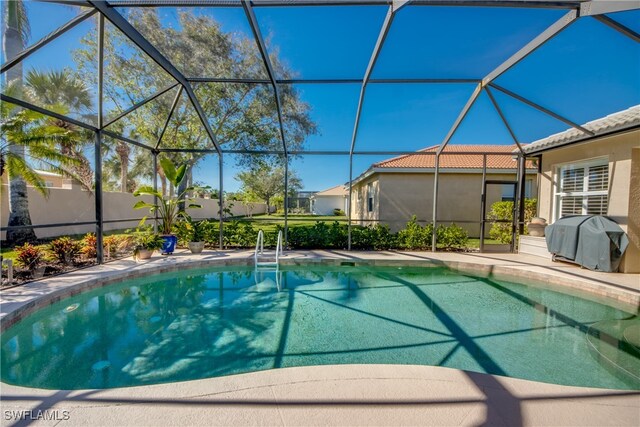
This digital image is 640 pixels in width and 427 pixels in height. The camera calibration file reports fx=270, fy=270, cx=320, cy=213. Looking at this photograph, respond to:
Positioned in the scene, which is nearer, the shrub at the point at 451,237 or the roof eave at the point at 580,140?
the roof eave at the point at 580,140

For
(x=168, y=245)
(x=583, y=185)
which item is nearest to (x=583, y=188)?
(x=583, y=185)

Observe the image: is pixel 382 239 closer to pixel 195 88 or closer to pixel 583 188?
pixel 583 188

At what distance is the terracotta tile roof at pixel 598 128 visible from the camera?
5711 millimetres

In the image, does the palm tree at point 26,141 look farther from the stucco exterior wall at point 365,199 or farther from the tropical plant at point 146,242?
the stucco exterior wall at point 365,199

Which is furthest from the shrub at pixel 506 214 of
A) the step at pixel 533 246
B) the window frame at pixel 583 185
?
the window frame at pixel 583 185

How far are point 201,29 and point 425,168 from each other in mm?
9370

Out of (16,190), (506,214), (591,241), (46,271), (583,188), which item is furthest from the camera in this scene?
(506,214)

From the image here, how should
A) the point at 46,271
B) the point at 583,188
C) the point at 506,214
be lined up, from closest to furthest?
the point at 46,271 → the point at 583,188 → the point at 506,214

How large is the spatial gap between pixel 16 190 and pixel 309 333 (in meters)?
11.0

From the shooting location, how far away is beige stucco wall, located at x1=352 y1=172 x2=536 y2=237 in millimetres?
12016

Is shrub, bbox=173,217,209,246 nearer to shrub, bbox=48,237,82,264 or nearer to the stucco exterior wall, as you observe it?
shrub, bbox=48,237,82,264

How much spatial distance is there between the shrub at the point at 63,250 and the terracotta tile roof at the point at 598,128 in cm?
1240

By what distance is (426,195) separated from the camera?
39.5ft

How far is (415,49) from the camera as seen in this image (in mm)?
5398
